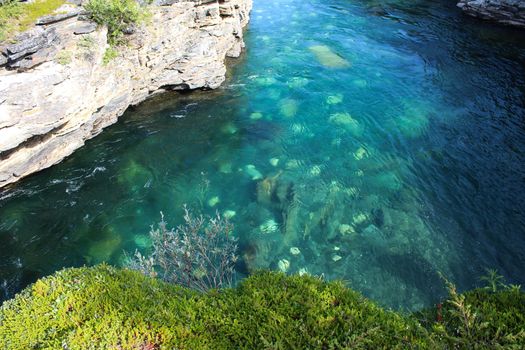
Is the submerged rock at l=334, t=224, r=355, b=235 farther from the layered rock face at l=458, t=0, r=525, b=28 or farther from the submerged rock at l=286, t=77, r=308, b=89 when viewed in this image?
the layered rock face at l=458, t=0, r=525, b=28

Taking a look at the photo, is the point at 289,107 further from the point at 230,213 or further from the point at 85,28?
the point at 85,28

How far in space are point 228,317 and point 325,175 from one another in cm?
1041

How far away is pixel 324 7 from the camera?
3200 cm

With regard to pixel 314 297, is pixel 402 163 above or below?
below

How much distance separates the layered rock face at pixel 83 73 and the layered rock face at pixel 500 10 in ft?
65.6

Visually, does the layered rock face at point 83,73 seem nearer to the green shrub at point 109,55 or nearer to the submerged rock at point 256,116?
the green shrub at point 109,55

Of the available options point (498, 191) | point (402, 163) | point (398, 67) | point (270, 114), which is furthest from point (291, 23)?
point (498, 191)

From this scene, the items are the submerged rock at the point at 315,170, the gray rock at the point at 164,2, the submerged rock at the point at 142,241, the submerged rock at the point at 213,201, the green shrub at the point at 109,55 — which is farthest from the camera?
the gray rock at the point at 164,2

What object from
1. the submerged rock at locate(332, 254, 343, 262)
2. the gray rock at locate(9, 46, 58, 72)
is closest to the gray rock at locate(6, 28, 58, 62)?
the gray rock at locate(9, 46, 58, 72)

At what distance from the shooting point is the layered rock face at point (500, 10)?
88.0 feet

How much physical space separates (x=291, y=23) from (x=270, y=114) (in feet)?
42.2

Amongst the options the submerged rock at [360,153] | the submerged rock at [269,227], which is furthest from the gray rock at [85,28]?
the submerged rock at [360,153]

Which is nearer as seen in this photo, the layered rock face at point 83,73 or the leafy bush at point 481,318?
the leafy bush at point 481,318

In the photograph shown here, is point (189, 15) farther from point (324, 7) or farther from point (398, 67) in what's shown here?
point (324, 7)
